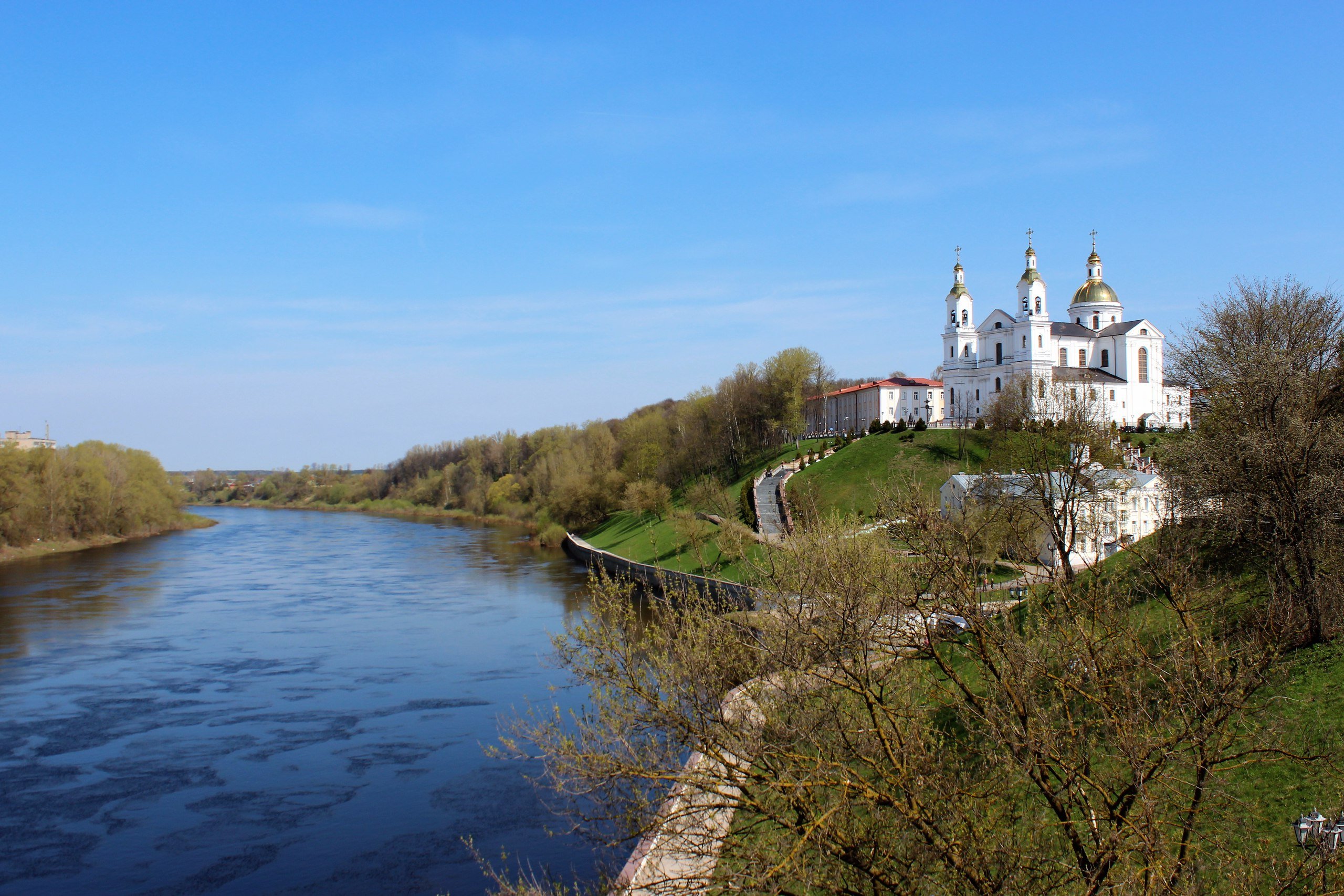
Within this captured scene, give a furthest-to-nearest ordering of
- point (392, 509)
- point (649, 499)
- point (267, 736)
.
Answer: point (392, 509)
point (649, 499)
point (267, 736)

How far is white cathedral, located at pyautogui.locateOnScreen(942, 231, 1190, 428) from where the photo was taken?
190ft

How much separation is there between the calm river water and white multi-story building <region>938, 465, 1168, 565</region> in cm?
1024

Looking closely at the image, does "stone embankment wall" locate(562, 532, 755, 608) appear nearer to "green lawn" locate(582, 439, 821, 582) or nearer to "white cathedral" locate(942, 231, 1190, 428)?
"green lawn" locate(582, 439, 821, 582)

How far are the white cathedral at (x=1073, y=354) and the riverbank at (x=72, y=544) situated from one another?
57.3 m

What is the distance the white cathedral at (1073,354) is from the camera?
5800 cm

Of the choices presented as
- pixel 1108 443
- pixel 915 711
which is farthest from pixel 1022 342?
pixel 915 711

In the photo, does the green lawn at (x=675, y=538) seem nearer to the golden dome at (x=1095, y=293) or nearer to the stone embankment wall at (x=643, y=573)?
the stone embankment wall at (x=643, y=573)

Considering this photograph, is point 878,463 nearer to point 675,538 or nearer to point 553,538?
point 675,538

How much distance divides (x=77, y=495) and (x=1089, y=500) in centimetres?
6425

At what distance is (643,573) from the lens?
41.3m

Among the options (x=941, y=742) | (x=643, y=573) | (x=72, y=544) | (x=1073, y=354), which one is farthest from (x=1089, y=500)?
(x=72, y=544)

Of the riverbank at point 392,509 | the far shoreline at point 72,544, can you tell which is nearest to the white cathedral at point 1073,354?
the riverbank at point 392,509

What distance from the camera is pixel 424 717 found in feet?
69.4

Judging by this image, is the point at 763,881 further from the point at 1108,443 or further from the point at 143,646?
the point at 143,646
